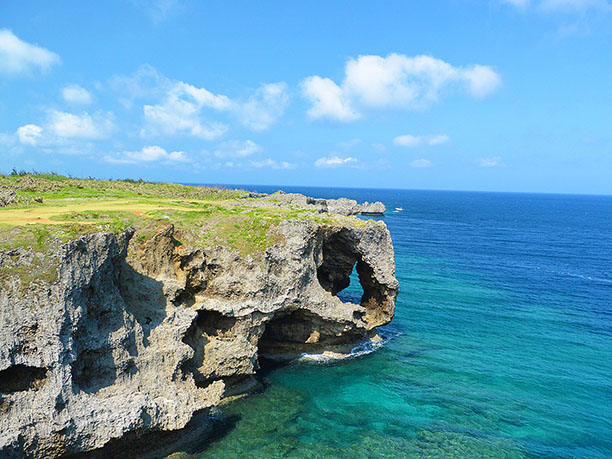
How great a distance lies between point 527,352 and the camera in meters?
33.3

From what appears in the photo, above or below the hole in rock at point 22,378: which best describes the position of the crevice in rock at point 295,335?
below

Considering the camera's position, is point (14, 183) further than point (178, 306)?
Yes

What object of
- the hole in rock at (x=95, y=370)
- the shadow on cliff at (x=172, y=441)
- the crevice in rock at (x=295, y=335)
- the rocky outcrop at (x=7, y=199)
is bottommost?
the shadow on cliff at (x=172, y=441)

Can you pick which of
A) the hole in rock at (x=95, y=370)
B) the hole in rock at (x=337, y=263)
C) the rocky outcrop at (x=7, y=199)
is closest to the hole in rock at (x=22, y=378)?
the hole in rock at (x=95, y=370)

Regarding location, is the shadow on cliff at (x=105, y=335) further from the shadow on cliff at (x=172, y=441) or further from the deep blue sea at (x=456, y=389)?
the deep blue sea at (x=456, y=389)

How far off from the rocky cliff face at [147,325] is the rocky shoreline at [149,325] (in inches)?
2.1

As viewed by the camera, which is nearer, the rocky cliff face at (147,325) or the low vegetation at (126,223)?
the rocky cliff face at (147,325)

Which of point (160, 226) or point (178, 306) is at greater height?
point (160, 226)

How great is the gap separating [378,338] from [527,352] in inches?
480

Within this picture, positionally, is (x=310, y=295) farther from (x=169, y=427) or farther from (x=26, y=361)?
(x=26, y=361)

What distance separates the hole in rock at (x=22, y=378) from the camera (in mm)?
15938

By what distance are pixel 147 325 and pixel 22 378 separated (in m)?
5.82

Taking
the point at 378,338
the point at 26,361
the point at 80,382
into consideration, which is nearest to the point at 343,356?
the point at 378,338

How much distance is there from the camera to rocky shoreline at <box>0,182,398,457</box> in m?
15.7
